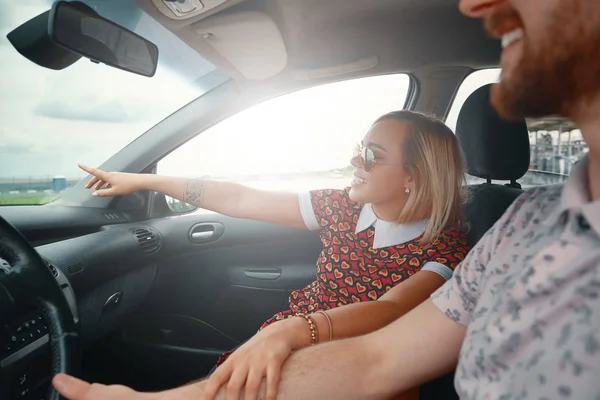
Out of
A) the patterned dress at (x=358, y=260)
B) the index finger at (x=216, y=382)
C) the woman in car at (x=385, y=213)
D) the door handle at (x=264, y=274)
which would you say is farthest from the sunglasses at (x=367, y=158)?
the door handle at (x=264, y=274)

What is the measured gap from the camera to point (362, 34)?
2.15m

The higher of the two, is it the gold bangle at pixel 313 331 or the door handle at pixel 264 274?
the gold bangle at pixel 313 331

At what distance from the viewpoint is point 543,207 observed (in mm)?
771

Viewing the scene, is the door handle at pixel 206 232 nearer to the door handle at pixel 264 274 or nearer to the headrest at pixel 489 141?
the door handle at pixel 264 274

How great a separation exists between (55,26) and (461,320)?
3.86 feet

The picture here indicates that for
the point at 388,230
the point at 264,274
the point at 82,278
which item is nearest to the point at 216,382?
the point at 388,230

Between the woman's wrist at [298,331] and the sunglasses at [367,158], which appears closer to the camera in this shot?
the woman's wrist at [298,331]

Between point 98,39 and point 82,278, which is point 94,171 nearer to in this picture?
point 82,278

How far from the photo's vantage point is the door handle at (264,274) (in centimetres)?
258

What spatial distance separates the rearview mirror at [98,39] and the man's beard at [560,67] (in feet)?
3.57

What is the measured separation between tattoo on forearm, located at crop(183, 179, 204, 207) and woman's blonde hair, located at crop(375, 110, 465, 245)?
81cm

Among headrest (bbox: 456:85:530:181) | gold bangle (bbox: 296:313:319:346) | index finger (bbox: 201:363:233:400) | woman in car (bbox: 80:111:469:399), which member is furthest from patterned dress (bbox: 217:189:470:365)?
index finger (bbox: 201:363:233:400)

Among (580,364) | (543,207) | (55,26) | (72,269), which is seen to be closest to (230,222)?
(72,269)

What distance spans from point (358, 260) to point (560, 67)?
1.08 m
